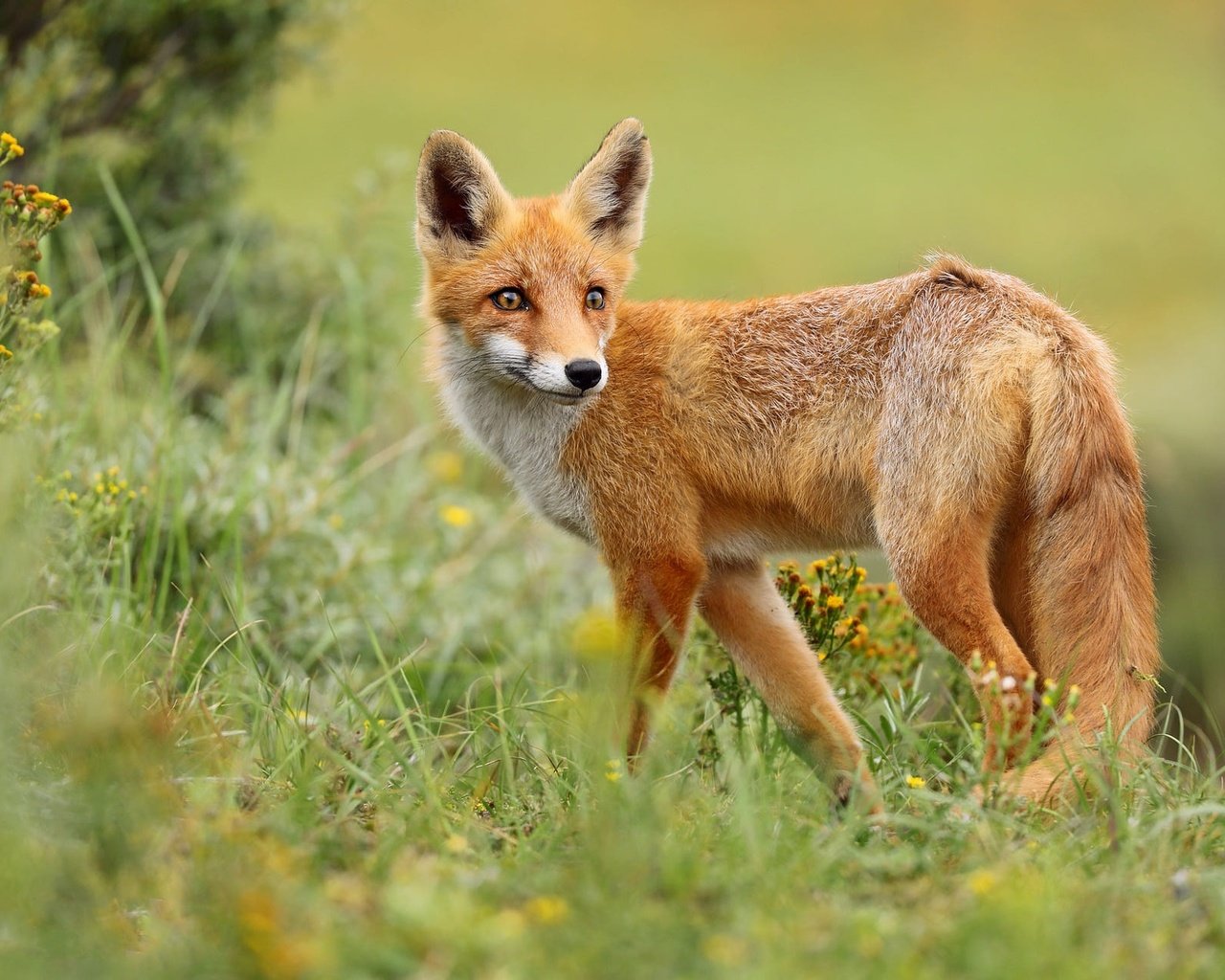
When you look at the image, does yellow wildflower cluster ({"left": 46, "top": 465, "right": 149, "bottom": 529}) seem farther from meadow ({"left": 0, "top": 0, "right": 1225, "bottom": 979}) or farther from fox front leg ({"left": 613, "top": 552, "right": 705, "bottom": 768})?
fox front leg ({"left": 613, "top": 552, "right": 705, "bottom": 768})

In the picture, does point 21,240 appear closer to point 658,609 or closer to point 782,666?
point 658,609

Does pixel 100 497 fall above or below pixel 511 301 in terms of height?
below

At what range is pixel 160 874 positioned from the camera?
99.5 inches

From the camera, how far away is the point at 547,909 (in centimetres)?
225

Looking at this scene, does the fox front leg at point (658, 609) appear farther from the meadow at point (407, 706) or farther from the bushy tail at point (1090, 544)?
the bushy tail at point (1090, 544)

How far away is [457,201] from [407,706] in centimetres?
209

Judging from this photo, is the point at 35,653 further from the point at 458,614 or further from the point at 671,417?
the point at 458,614

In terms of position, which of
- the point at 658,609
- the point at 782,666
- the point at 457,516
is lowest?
the point at 457,516

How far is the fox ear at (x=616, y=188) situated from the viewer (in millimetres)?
4695

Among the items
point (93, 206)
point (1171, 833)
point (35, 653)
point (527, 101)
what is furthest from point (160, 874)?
point (527, 101)

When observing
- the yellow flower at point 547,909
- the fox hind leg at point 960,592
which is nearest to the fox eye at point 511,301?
the fox hind leg at point 960,592

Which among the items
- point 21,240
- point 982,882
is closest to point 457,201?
point 21,240

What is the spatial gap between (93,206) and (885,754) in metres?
5.45

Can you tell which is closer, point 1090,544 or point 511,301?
point 1090,544
